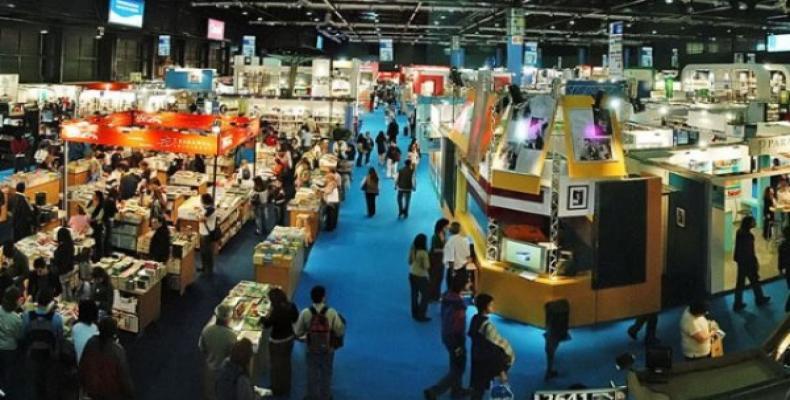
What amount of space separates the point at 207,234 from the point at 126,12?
51.2 feet

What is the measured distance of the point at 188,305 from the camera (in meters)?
8.67

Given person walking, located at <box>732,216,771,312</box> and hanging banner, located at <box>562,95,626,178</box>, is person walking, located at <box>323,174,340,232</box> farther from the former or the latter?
person walking, located at <box>732,216,771,312</box>

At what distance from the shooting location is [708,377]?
3109mm

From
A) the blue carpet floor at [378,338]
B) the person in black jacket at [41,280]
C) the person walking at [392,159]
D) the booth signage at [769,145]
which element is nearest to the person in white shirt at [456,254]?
the blue carpet floor at [378,338]

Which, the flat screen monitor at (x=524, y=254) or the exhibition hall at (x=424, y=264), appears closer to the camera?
the exhibition hall at (x=424, y=264)

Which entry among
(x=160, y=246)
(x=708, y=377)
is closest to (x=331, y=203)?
(x=160, y=246)

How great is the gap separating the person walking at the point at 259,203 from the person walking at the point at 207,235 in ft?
6.90

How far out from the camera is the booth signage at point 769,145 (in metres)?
11.5

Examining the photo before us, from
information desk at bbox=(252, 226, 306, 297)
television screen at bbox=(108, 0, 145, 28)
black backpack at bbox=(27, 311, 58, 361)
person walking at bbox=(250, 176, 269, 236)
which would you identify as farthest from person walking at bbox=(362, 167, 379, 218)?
television screen at bbox=(108, 0, 145, 28)

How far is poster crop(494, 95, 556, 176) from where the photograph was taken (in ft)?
26.7

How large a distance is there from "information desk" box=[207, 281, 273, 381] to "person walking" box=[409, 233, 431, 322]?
190 cm

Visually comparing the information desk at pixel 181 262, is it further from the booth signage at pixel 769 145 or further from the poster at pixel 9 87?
the poster at pixel 9 87

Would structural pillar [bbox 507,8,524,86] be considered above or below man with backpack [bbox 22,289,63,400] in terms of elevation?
above

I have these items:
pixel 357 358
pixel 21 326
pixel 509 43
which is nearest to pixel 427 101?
pixel 509 43
